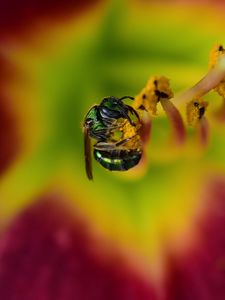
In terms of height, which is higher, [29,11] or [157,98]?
[29,11]

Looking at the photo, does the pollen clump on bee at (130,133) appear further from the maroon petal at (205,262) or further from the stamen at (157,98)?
the maroon petal at (205,262)

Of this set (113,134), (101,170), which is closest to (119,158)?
(113,134)

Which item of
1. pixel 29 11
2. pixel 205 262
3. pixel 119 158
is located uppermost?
pixel 29 11

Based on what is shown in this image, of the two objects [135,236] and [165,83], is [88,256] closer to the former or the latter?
[135,236]

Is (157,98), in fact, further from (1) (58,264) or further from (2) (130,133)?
(1) (58,264)

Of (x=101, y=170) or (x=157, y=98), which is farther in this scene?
(x=101, y=170)

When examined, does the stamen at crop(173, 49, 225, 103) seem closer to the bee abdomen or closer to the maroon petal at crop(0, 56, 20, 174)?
the bee abdomen

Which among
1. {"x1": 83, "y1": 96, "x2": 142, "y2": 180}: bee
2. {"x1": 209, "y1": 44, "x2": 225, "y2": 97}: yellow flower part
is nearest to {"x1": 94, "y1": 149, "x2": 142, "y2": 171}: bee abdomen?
{"x1": 83, "y1": 96, "x2": 142, "y2": 180}: bee
